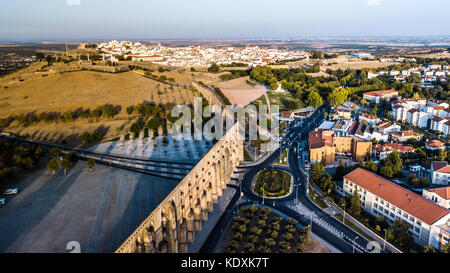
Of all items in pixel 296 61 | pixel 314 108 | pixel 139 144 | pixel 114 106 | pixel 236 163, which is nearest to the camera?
pixel 236 163

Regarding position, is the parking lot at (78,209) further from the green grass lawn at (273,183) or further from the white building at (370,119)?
the white building at (370,119)

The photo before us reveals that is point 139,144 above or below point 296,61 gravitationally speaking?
below

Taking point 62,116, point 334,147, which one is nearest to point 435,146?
point 334,147

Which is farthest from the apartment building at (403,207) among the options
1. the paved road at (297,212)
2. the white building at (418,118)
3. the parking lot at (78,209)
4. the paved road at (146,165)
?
the white building at (418,118)

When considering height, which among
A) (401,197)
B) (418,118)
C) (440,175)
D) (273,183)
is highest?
(418,118)

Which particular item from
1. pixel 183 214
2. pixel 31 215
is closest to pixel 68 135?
pixel 31 215

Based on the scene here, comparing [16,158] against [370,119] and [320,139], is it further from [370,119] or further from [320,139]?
[370,119]
